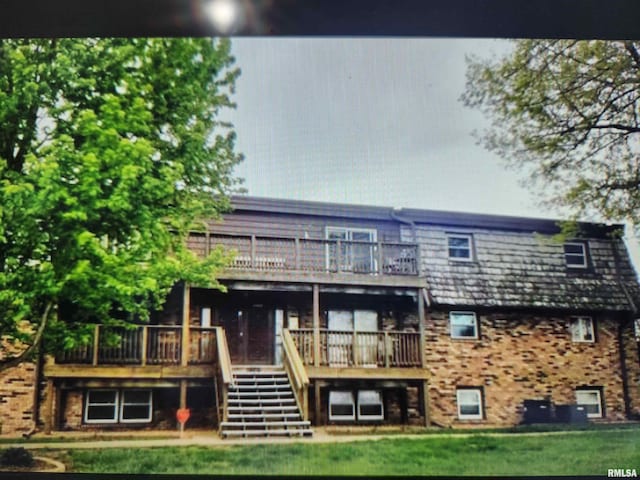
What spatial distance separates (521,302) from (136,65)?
10.6 feet

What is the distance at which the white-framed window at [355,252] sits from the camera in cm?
511

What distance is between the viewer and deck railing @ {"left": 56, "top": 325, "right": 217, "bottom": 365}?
4.71 m

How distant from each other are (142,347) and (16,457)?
1.04 metres

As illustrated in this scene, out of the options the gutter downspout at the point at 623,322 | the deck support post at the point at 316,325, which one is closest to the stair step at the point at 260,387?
the deck support post at the point at 316,325

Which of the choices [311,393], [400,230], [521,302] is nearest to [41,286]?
[311,393]

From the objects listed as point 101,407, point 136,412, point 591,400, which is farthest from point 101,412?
point 591,400

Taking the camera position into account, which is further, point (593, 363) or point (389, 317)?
point (389, 317)

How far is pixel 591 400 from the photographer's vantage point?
4789 mm

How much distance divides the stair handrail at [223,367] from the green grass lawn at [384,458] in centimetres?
41

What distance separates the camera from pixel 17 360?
4461 millimetres

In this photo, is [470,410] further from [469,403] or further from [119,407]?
[119,407]

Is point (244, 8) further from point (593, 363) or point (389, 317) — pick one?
point (593, 363)

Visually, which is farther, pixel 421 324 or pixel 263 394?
pixel 421 324

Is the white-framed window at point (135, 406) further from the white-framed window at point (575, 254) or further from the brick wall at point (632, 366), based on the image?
the brick wall at point (632, 366)
